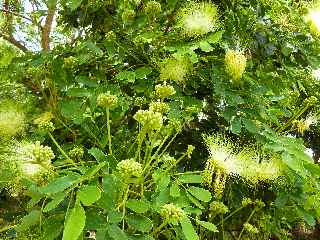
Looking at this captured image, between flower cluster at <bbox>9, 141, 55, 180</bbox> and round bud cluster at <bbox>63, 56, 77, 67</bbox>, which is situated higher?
round bud cluster at <bbox>63, 56, 77, 67</bbox>

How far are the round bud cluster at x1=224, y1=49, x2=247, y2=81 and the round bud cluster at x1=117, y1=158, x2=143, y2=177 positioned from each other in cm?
82

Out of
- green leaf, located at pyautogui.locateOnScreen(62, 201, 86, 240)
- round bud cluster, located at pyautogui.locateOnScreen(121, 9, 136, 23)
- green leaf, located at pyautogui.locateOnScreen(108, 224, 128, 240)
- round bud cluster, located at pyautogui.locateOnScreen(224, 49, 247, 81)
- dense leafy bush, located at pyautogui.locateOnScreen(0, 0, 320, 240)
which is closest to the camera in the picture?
green leaf, located at pyautogui.locateOnScreen(62, 201, 86, 240)

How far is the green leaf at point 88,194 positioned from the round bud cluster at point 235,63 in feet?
3.46

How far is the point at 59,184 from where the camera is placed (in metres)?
1.62

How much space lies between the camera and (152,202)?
1.92 m

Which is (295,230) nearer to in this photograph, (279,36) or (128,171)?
(279,36)

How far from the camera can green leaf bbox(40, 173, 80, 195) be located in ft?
5.25

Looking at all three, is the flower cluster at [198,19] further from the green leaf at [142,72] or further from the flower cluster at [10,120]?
the flower cluster at [10,120]

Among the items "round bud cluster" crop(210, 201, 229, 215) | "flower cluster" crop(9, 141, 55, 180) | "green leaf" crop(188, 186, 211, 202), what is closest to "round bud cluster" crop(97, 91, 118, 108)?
"flower cluster" crop(9, 141, 55, 180)

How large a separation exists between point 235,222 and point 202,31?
109 cm

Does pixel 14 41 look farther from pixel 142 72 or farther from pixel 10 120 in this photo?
pixel 142 72

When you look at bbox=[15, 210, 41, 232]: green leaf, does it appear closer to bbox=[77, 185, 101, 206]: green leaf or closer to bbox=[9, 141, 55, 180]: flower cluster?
bbox=[9, 141, 55, 180]: flower cluster

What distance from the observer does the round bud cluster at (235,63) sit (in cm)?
241

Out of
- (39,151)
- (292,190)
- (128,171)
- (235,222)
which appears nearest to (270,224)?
(235,222)
